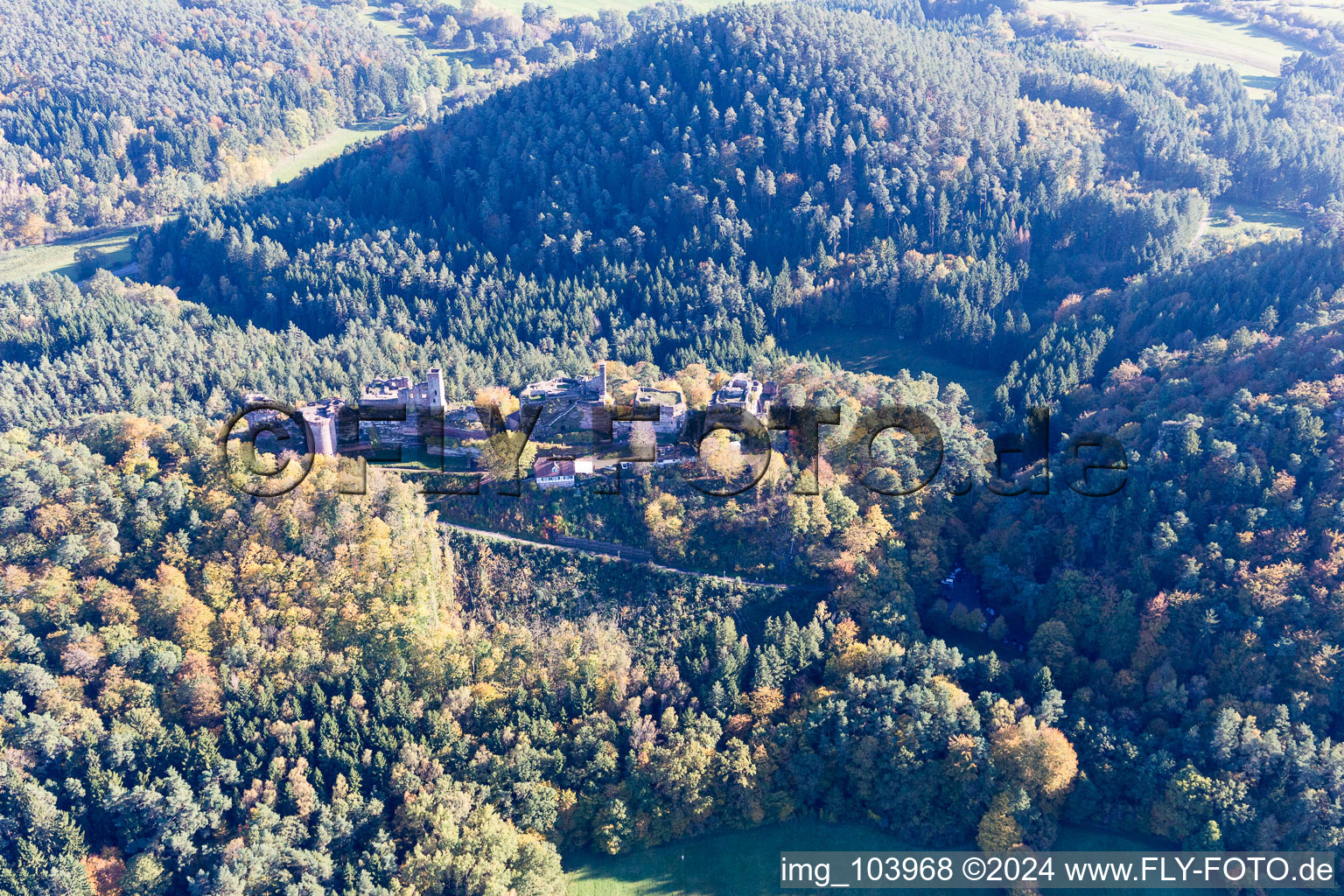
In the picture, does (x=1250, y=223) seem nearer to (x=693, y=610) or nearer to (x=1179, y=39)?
(x=1179, y=39)

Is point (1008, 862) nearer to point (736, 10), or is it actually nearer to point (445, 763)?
point (445, 763)

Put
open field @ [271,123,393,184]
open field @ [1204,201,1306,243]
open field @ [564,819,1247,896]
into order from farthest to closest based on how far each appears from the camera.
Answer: open field @ [271,123,393,184] → open field @ [1204,201,1306,243] → open field @ [564,819,1247,896]

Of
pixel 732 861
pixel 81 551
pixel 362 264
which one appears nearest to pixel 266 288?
pixel 362 264

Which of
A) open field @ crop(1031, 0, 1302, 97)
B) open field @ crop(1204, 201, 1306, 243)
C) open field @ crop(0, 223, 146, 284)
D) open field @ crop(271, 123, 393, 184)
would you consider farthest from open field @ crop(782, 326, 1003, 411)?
open field @ crop(0, 223, 146, 284)

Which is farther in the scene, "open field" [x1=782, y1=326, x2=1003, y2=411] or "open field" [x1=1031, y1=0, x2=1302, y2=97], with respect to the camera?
"open field" [x1=1031, y1=0, x2=1302, y2=97]

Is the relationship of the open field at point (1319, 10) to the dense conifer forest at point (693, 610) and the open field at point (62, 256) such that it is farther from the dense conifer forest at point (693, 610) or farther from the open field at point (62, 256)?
the open field at point (62, 256)

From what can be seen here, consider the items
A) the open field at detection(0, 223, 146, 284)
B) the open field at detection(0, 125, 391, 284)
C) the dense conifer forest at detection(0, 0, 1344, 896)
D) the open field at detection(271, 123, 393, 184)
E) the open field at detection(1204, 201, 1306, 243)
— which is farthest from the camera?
the open field at detection(271, 123, 393, 184)

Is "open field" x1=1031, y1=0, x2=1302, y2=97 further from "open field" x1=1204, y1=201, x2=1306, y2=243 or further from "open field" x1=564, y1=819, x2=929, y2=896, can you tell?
"open field" x1=564, y1=819, x2=929, y2=896
